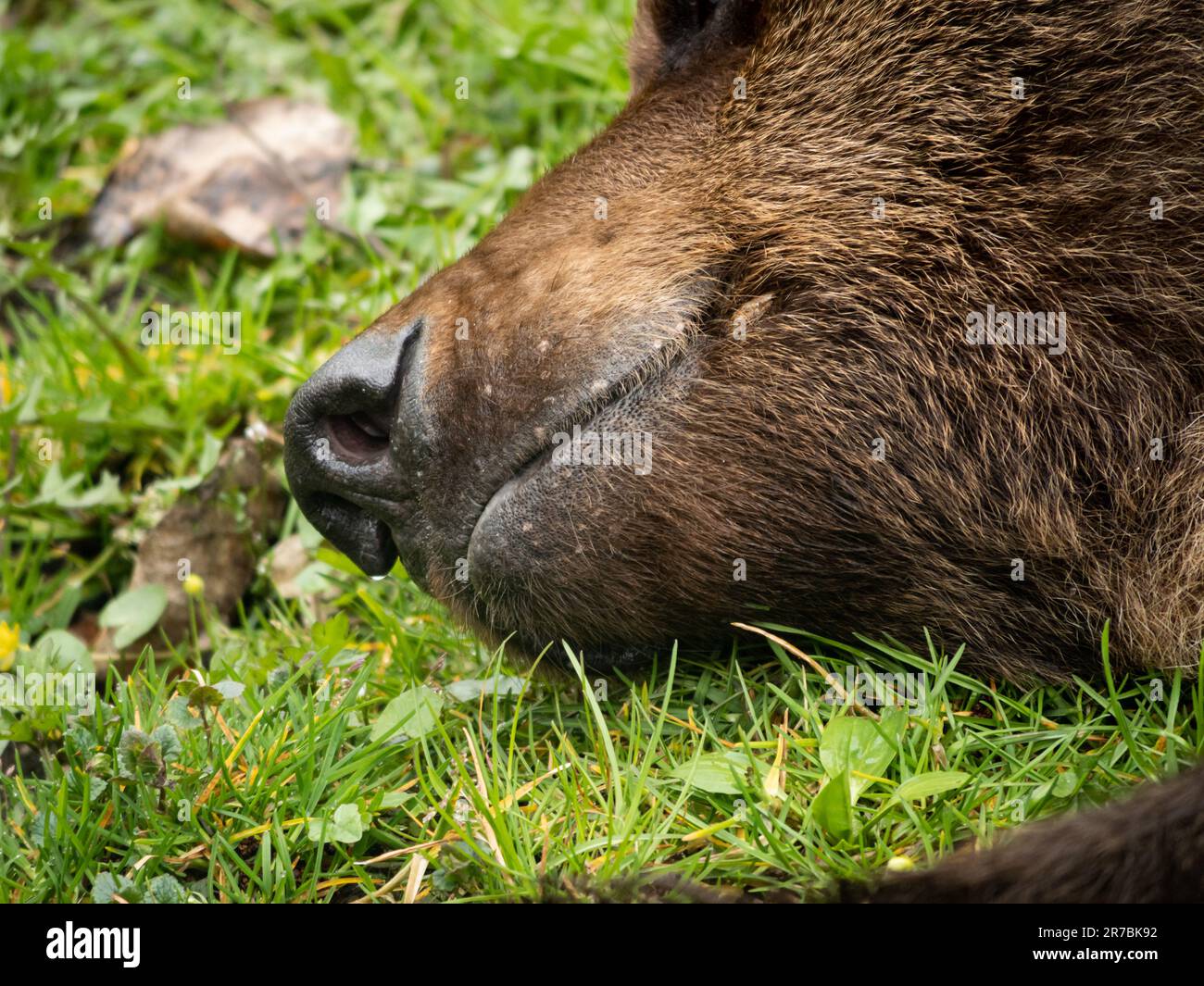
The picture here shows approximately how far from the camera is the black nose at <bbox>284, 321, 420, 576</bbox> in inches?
117

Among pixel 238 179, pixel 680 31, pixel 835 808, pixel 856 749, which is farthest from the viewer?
pixel 238 179

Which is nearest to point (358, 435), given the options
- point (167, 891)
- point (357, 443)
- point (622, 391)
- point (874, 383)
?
point (357, 443)

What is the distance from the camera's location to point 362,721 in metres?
3.13

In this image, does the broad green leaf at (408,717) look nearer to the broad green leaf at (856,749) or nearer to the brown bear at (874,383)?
the brown bear at (874,383)

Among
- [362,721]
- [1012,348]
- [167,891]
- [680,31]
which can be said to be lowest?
[167,891]

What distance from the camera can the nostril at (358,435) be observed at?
9.88 feet

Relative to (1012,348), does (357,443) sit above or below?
below

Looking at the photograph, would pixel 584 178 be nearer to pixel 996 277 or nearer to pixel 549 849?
pixel 996 277

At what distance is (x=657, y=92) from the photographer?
3.29 metres

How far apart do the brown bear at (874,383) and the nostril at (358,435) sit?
0.05ft

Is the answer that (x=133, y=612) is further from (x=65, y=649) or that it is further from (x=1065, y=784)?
(x=1065, y=784)

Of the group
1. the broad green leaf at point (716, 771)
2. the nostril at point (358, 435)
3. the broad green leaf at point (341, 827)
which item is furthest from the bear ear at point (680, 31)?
the broad green leaf at point (341, 827)

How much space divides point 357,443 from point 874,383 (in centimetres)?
115
